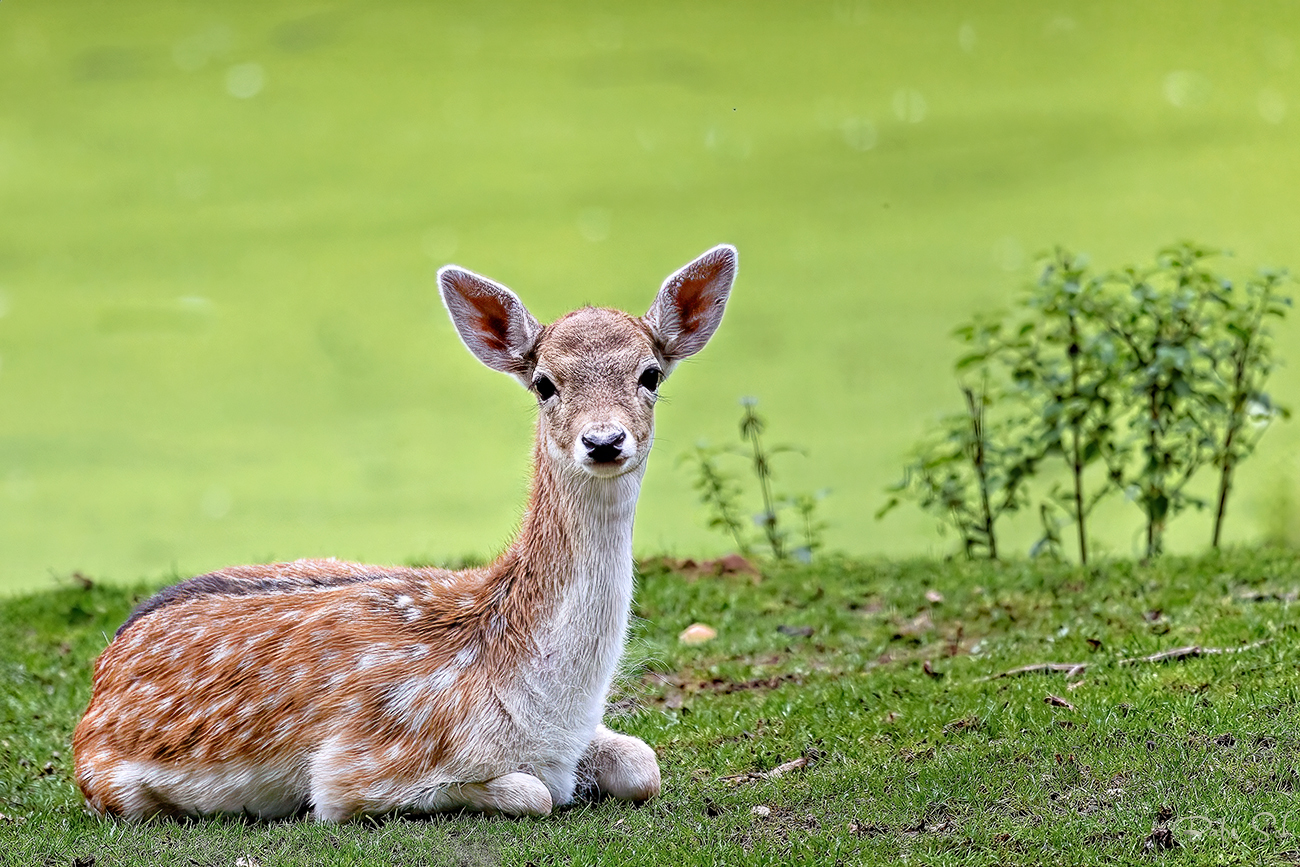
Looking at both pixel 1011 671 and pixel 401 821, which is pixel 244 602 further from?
pixel 1011 671

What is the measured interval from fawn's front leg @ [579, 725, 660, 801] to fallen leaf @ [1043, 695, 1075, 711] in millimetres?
1636

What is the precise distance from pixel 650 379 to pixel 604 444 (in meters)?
0.50

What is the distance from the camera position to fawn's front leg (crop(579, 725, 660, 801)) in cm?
533

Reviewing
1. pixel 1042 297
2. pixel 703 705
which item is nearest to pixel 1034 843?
pixel 703 705

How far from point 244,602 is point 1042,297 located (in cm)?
564

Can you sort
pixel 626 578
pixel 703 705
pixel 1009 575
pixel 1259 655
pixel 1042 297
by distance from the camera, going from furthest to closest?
pixel 1042 297 → pixel 1009 575 → pixel 703 705 → pixel 1259 655 → pixel 626 578

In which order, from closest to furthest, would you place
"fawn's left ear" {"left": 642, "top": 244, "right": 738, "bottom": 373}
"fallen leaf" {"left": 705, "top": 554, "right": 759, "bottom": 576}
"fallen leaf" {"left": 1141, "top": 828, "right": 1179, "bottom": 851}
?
1. "fallen leaf" {"left": 1141, "top": 828, "right": 1179, "bottom": 851}
2. "fawn's left ear" {"left": 642, "top": 244, "right": 738, "bottom": 373}
3. "fallen leaf" {"left": 705, "top": 554, "right": 759, "bottom": 576}

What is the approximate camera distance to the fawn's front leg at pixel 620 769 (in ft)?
17.5

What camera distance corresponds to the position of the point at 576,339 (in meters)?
5.26

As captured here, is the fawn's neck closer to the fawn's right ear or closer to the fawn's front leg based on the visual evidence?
the fawn's front leg

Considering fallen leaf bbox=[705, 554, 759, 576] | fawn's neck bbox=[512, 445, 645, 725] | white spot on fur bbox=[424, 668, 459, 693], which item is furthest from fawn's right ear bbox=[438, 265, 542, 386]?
fallen leaf bbox=[705, 554, 759, 576]

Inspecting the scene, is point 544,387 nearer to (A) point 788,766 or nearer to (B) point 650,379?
(B) point 650,379

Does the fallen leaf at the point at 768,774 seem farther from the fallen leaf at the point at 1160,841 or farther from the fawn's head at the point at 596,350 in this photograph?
the fallen leaf at the point at 1160,841

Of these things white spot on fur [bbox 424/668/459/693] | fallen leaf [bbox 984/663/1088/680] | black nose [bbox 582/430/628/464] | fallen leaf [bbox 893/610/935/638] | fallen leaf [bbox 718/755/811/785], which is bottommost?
fallen leaf [bbox 718/755/811/785]
